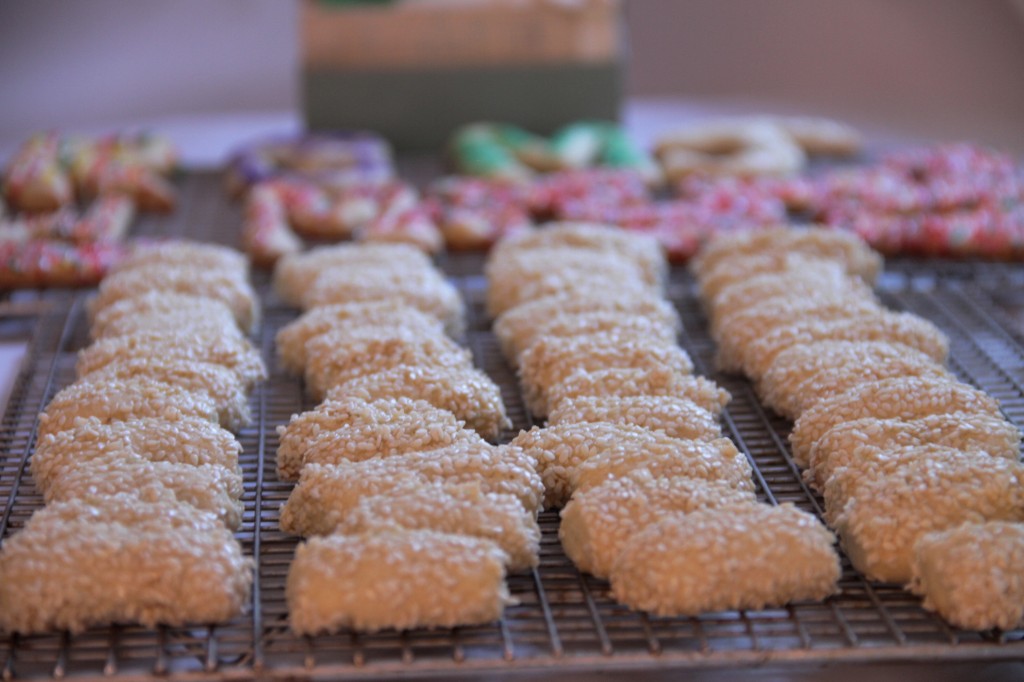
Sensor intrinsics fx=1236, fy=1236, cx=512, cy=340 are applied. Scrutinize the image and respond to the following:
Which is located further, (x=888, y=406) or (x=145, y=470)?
(x=888, y=406)

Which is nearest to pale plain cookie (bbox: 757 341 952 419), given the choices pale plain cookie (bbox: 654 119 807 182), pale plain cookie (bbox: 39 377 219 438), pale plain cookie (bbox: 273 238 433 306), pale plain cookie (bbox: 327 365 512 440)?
pale plain cookie (bbox: 327 365 512 440)

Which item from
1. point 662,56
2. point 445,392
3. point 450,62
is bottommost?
point 662,56

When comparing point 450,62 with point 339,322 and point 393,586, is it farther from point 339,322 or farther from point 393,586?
point 393,586

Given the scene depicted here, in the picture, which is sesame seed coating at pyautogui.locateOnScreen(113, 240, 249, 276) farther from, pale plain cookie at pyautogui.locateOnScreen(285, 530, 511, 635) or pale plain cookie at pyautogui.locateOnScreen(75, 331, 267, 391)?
pale plain cookie at pyautogui.locateOnScreen(285, 530, 511, 635)

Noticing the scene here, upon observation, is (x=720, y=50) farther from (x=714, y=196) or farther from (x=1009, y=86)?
(x=714, y=196)

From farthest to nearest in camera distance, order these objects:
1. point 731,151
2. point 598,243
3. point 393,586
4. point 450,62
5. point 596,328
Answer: point 450,62
point 731,151
point 598,243
point 596,328
point 393,586

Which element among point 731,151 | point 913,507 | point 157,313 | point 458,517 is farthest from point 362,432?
point 731,151

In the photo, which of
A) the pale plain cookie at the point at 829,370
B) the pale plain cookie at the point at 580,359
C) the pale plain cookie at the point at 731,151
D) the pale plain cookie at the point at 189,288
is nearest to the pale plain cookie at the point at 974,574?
the pale plain cookie at the point at 829,370
